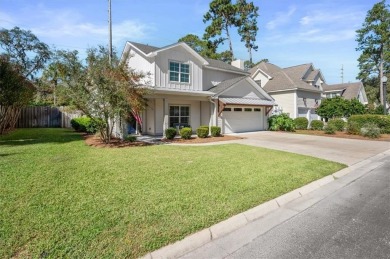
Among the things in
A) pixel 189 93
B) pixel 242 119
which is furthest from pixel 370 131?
pixel 189 93

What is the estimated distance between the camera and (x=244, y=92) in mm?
19922

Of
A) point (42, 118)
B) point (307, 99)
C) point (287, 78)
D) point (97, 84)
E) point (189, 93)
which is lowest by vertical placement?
point (42, 118)

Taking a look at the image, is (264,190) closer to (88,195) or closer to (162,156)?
(88,195)

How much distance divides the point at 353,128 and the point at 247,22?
27189 millimetres

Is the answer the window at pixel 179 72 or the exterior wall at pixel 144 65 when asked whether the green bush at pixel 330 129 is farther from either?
the exterior wall at pixel 144 65

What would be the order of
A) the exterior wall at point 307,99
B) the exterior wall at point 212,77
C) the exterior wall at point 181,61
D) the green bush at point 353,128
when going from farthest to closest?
the exterior wall at point 307,99
the exterior wall at point 212,77
the green bush at point 353,128
the exterior wall at point 181,61

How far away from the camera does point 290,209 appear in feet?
15.0

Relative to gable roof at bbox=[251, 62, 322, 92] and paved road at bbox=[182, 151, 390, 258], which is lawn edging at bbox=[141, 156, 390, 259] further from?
gable roof at bbox=[251, 62, 322, 92]

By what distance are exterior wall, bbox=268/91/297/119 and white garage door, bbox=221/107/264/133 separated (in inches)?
285

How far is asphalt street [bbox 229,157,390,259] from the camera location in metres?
3.10

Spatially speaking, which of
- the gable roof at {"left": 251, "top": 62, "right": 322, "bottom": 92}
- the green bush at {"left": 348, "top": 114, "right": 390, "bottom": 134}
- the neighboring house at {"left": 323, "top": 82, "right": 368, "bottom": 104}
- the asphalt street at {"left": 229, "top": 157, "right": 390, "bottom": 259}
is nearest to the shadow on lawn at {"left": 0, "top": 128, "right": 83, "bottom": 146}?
the asphalt street at {"left": 229, "top": 157, "right": 390, "bottom": 259}

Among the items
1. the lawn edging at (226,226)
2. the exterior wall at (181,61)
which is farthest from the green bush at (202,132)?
the lawn edging at (226,226)

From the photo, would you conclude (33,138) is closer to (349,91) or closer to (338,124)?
(338,124)

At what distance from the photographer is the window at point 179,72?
16.5 m
